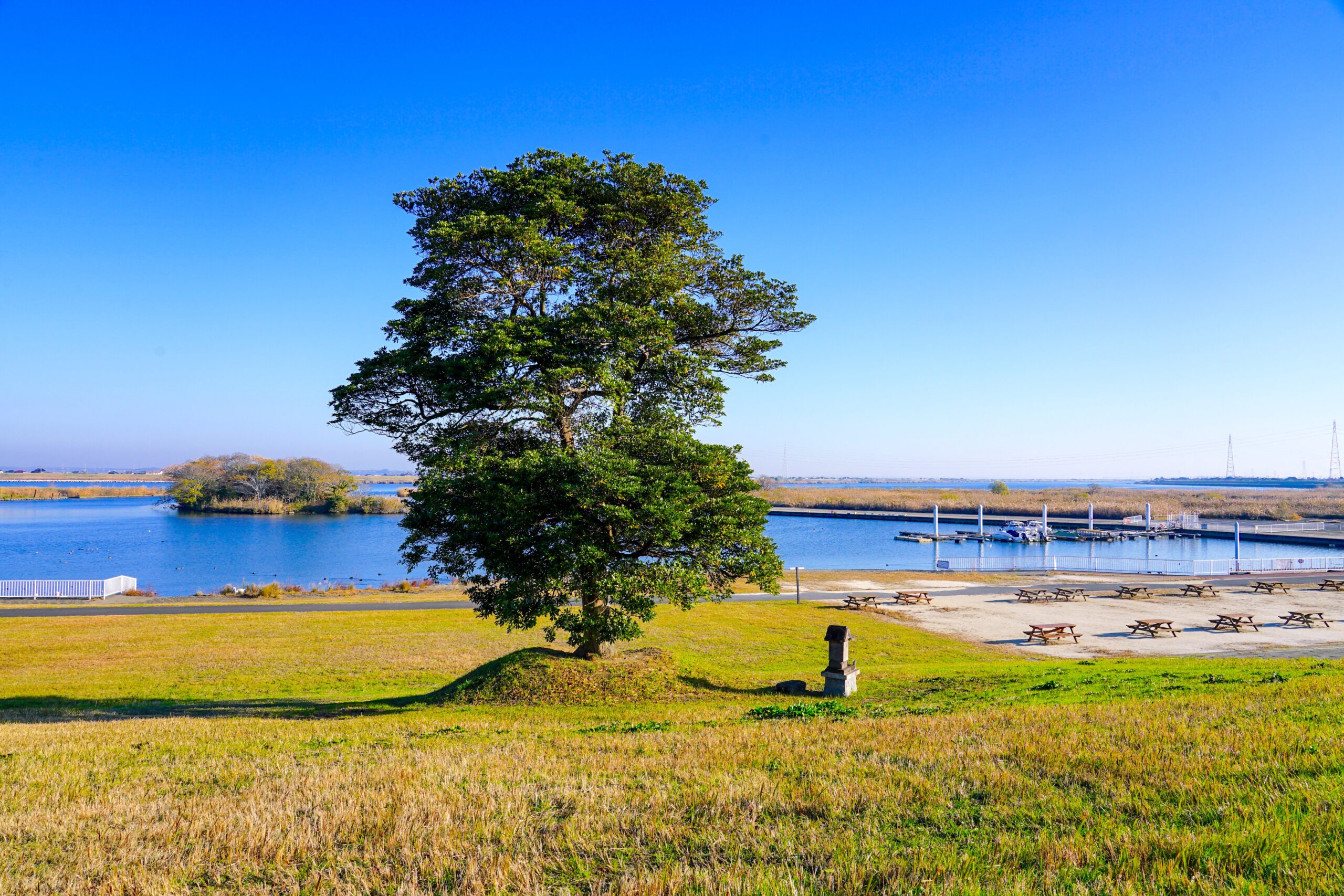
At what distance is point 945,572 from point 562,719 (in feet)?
145

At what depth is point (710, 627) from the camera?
2914 centimetres

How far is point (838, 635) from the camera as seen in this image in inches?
A: 636

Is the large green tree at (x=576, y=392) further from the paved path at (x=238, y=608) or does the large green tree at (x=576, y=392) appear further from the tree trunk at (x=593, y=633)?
the paved path at (x=238, y=608)

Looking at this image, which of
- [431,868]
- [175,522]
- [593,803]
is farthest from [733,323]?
[175,522]

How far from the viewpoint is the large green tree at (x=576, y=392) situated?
14.4m

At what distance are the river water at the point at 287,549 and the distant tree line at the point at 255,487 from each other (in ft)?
13.6

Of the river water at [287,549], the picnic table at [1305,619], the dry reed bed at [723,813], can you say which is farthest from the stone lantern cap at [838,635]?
the picnic table at [1305,619]

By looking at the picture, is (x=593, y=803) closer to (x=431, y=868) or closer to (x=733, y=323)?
(x=431, y=868)

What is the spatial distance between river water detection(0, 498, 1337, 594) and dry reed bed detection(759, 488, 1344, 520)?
26.4m

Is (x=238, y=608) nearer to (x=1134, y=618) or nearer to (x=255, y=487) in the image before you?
(x=1134, y=618)

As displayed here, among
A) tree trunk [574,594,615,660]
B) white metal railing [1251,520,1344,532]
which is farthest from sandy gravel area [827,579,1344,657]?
white metal railing [1251,520,1344,532]

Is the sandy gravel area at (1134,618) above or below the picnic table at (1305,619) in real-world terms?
below

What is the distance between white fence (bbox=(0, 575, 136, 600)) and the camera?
38.1 m

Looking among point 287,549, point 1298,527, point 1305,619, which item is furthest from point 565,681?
point 1298,527
